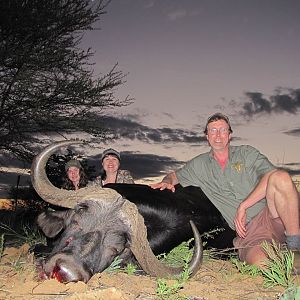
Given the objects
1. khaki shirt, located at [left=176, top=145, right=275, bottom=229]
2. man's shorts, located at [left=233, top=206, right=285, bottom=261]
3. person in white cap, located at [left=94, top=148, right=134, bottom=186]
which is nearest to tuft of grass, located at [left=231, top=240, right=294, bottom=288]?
man's shorts, located at [left=233, top=206, right=285, bottom=261]

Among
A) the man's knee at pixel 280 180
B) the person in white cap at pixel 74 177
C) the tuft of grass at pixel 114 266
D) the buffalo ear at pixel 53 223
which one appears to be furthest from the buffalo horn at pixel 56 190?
the person in white cap at pixel 74 177

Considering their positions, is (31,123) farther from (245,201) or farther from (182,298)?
(182,298)

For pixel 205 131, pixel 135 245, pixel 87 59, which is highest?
pixel 87 59

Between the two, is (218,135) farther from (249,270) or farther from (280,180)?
(249,270)

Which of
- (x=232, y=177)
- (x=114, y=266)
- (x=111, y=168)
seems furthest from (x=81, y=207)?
(x=111, y=168)

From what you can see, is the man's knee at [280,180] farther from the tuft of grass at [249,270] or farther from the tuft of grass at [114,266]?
the tuft of grass at [114,266]

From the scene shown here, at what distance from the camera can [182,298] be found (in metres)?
3.16

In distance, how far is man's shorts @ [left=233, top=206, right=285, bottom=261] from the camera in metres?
4.60

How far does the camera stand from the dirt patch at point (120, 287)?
3.11m

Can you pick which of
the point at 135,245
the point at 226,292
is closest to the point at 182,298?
the point at 226,292

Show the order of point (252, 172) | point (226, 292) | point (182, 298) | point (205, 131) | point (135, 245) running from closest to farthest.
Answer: point (182, 298) < point (226, 292) < point (135, 245) < point (252, 172) < point (205, 131)

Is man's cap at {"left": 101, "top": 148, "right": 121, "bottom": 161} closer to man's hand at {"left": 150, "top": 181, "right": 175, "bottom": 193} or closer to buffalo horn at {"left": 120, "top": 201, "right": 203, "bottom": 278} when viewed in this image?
man's hand at {"left": 150, "top": 181, "right": 175, "bottom": 193}

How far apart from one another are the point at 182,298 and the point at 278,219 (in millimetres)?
1820

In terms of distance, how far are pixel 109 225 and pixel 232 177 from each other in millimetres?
1599
